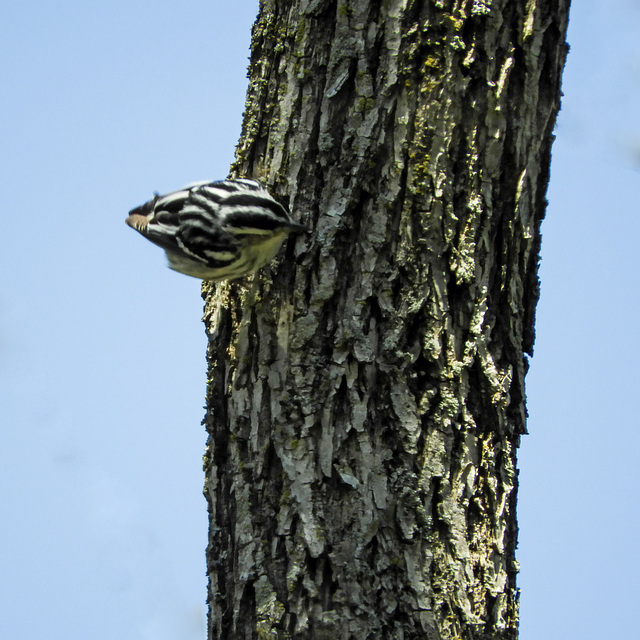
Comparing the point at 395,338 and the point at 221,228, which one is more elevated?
the point at 221,228

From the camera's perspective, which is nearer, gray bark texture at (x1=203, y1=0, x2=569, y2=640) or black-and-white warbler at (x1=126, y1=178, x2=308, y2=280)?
gray bark texture at (x1=203, y1=0, x2=569, y2=640)

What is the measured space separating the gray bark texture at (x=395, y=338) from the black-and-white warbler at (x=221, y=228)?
137 millimetres

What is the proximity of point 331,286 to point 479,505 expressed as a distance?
3.38 feet

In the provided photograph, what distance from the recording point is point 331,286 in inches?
118

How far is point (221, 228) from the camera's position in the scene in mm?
3352

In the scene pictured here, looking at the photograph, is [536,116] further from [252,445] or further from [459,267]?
[252,445]

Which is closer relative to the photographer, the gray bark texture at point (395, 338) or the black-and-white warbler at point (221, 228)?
the gray bark texture at point (395, 338)

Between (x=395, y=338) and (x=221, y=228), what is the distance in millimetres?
966

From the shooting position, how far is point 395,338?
2.92m

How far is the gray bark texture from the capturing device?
2871 millimetres

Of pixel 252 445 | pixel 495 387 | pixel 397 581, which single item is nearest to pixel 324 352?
pixel 252 445

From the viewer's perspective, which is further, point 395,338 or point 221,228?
point 221,228

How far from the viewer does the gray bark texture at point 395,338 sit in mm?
2871

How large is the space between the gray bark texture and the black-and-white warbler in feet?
0.45
